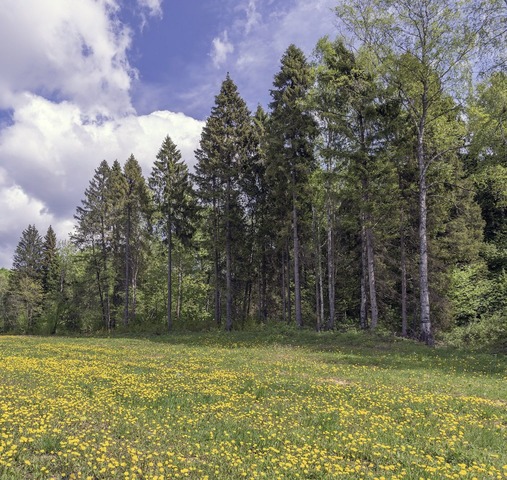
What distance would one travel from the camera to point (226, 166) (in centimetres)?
3384

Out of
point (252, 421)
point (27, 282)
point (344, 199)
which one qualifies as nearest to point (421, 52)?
point (344, 199)

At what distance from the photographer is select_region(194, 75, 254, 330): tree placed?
3409cm

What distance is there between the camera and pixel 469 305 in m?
29.2

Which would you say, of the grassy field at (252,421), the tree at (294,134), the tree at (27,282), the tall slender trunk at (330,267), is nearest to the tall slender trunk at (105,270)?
the tree at (27,282)

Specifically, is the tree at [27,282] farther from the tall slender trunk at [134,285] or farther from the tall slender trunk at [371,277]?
the tall slender trunk at [371,277]

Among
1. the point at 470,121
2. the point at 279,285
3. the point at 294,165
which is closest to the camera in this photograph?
the point at 470,121

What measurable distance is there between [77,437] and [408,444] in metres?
5.67

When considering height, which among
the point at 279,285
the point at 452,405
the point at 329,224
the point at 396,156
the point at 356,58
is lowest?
the point at 452,405

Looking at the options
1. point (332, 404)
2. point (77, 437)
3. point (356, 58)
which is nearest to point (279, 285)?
point (356, 58)

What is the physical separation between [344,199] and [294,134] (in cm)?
659

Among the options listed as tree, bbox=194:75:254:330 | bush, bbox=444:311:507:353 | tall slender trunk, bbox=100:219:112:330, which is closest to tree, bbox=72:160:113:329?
tall slender trunk, bbox=100:219:112:330

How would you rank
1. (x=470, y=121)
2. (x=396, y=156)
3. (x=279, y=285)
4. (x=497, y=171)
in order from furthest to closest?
1. (x=279, y=285)
2. (x=396, y=156)
3. (x=470, y=121)
4. (x=497, y=171)

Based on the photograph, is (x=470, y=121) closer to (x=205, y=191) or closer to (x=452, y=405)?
(x=452, y=405)

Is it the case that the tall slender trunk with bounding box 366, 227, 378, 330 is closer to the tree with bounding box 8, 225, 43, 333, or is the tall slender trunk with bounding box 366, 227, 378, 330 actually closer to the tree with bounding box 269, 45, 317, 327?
the tree with bounding box 269, 45, 317, 327
